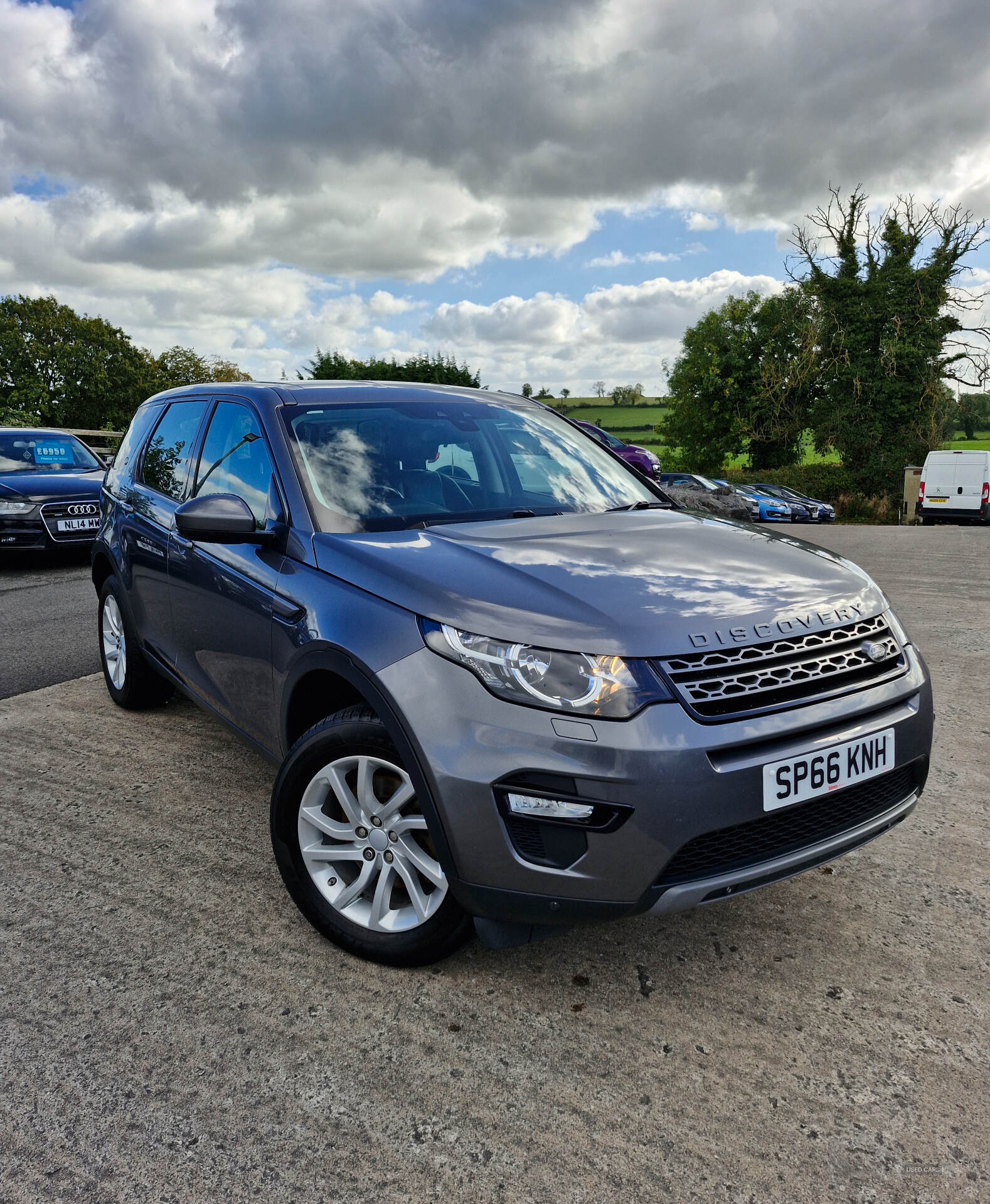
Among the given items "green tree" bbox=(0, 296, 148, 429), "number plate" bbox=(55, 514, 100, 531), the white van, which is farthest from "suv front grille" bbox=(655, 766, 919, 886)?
"green tree" bbox=(0, 296, 148, 429)

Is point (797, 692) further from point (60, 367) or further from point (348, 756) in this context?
point (60, 367)

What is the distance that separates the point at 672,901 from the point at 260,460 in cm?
204

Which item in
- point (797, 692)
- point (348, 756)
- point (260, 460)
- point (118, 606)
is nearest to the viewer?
point (797, 692)

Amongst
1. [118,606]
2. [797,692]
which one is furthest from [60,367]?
[797,692]

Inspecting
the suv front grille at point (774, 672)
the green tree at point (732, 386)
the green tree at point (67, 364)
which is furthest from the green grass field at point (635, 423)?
the suv front grille at point (774, 672)

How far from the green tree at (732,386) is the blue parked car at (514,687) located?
43362 millimetres

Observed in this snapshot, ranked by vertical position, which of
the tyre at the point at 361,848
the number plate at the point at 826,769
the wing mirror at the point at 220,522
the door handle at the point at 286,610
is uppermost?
the wing mirror at the point at 220,522

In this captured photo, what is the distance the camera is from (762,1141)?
1.88 metres

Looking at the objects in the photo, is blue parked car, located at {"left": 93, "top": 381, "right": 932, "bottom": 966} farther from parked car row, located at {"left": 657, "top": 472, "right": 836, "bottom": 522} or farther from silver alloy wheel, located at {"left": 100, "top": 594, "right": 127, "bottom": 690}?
parked car row, located at {"left": 657, "top": 472, "right": 836, "bottom": 522}

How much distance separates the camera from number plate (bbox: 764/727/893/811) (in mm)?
2104

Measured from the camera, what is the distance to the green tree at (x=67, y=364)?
52000 mm

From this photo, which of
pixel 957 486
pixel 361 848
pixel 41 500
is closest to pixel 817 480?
pixel 957 486

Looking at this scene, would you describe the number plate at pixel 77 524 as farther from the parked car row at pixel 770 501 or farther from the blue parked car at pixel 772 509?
the blue parked car at pixel 772 509

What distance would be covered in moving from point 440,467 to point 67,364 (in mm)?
58063
